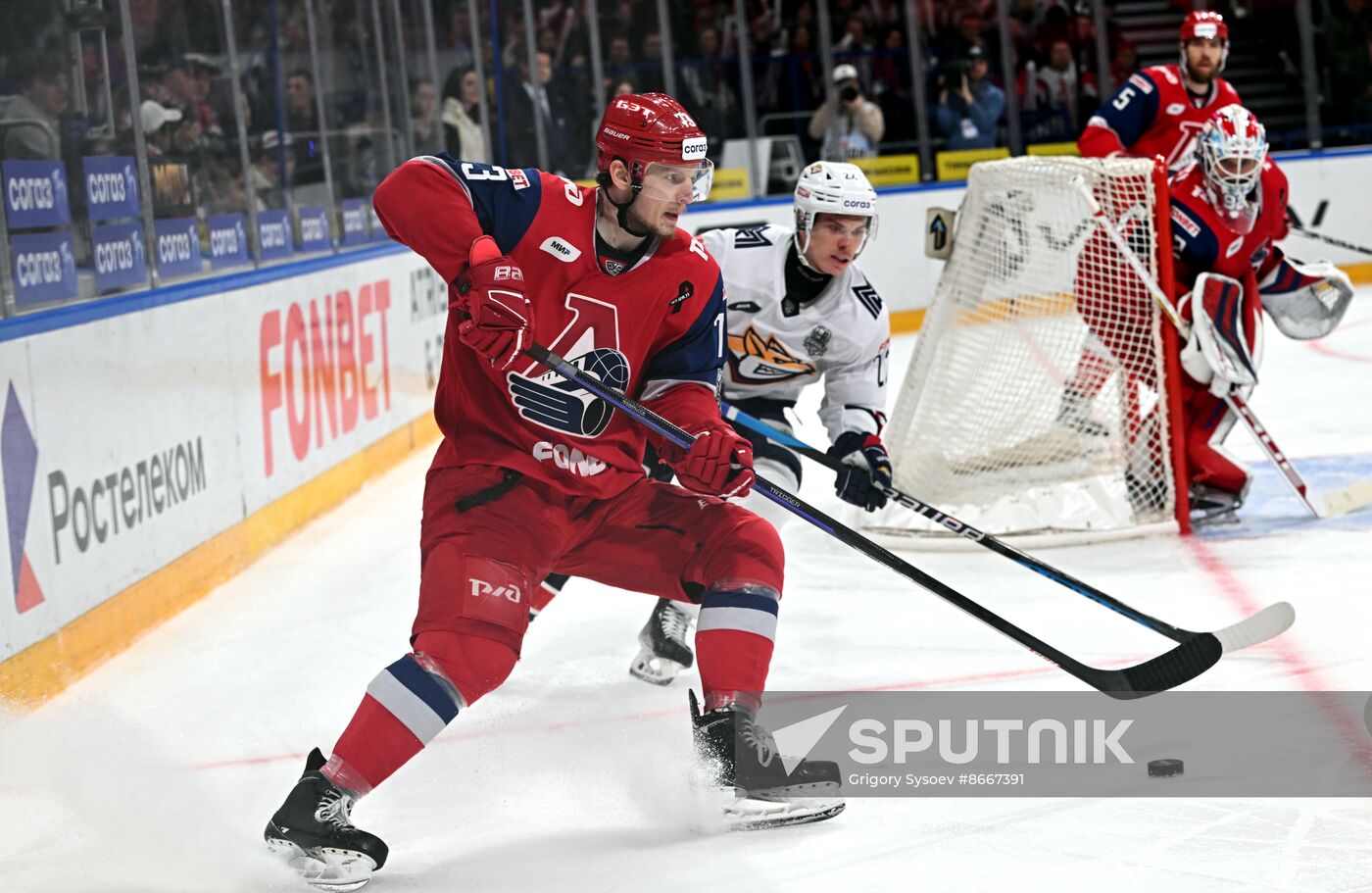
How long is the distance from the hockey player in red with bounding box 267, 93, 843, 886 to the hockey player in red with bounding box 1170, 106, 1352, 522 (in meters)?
2.26

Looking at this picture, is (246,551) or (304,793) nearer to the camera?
(304,793)

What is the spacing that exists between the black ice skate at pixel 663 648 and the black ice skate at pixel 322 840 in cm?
118

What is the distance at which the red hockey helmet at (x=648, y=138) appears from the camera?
2424 millimetres

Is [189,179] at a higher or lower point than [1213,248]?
higher

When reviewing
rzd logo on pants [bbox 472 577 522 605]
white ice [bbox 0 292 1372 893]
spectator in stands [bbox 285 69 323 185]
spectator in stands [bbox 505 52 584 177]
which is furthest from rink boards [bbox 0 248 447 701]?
spectator in stands [bbox 505 52 584 177]

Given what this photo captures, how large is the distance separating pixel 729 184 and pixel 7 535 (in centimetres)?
675

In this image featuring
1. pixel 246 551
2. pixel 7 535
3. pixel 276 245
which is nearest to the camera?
pixel 7 535

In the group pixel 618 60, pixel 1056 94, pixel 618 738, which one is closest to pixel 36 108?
pixel 618 738

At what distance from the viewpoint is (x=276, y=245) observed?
532 centimetres

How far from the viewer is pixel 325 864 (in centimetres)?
214

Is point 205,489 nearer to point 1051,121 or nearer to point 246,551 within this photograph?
point 246,551

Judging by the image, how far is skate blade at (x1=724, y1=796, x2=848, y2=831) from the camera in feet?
7.87

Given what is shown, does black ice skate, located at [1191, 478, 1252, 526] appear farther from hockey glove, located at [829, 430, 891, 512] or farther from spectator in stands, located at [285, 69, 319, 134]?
spectator in stands, located at [285, 69, 319, 134]

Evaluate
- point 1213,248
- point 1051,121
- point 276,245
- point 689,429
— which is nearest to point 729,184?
point 1051,121
